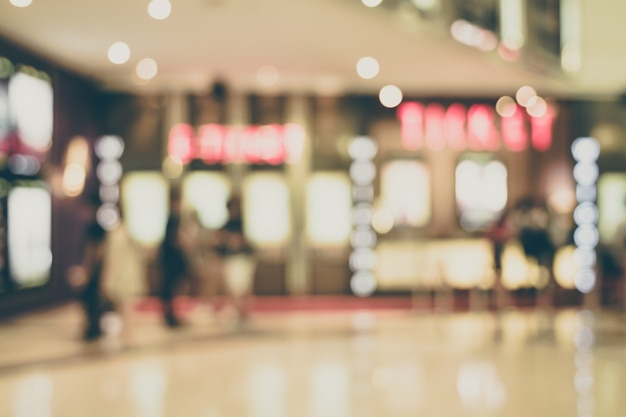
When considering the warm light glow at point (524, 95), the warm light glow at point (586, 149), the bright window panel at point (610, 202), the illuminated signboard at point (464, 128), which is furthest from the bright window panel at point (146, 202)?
the bright window panel at point (610, 202)

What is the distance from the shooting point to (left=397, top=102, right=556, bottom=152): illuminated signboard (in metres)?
12.9

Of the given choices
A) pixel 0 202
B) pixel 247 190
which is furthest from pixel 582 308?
pixel 0 202

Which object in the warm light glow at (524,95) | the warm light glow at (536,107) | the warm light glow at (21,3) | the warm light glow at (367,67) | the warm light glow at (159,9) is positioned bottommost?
the warm light glow at (536,107)

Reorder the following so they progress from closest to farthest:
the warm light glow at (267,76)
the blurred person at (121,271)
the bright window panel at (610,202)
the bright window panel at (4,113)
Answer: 1. the blurred person at (121,271)
2. the bright window panel at (4,113)
3. the warm light glow at (267,76)
4. the bright window panel at (610,202)

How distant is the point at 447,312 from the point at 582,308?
7.79 feet

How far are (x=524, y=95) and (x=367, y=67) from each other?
3.64 metres

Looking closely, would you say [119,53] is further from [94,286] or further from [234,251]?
[94,286]

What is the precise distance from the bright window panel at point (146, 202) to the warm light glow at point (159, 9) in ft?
16.3

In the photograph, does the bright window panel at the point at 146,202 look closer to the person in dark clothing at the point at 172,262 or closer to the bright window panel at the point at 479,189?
the person in dark clothing at the point at 172,262

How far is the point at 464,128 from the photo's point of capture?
12984 mm

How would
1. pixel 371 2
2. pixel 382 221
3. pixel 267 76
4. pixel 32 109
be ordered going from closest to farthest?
pixel 371 2, pixel 32 109, pixel 267 76, pixel 382 221

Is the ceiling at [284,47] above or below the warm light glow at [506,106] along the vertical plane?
above

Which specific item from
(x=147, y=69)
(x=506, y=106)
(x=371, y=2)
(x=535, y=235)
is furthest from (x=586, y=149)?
(x=147, y=69)

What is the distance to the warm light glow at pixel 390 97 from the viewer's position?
1295 cm
